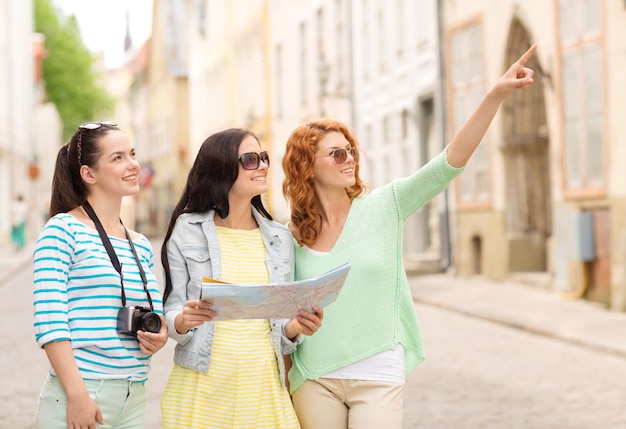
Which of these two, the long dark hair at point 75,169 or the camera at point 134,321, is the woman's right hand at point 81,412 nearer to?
the camera at point 134,321

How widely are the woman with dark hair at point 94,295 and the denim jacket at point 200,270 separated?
0.44 feet

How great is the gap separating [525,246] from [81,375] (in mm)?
16501

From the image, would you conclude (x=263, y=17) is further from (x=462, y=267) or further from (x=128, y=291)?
(x=128, y=291)

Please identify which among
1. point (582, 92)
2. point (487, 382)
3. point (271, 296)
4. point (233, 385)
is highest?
point (582, 92)

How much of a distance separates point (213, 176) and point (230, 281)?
370 millimetres

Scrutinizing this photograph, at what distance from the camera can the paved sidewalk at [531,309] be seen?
1209 centimetres

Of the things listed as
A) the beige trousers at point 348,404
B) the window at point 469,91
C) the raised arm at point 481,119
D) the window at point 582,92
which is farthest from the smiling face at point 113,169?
the window at point 469,91

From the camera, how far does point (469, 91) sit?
2052 centimetres

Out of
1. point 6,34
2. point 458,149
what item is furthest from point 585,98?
point 6,34

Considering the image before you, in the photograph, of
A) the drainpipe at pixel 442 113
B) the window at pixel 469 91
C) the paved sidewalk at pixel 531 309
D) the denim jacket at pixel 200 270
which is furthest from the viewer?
the drainpipe at pixel 442 113

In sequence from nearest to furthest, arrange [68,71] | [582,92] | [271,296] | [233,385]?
1. [271,296]
2. [233,385]
3. [582,92]
4. [68,71]

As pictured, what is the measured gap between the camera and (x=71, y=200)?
367 cm

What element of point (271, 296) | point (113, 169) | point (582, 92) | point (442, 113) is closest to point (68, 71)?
point (442, 113)

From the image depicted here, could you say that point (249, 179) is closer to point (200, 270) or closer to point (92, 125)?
point (200, 270)
